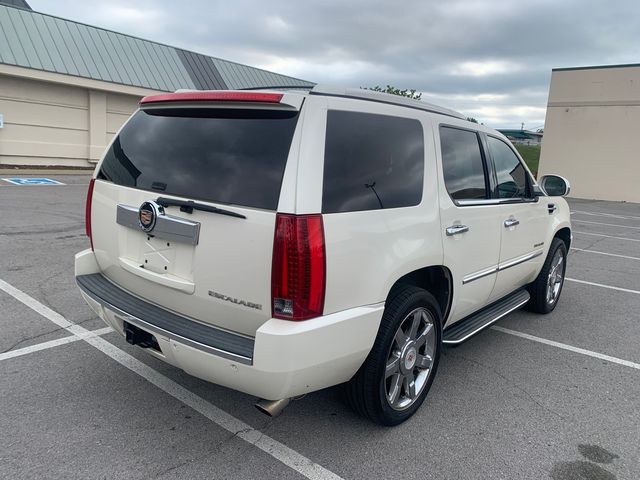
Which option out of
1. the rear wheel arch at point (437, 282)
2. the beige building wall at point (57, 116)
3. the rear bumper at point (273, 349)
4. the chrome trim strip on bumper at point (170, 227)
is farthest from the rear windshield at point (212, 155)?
the beige building wall at point (57, 116)

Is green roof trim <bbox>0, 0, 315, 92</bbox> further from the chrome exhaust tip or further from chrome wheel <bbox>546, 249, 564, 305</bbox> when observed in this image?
the chrome exhaust tip

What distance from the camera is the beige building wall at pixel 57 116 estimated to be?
1698 centimetres

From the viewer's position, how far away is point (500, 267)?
159 inches

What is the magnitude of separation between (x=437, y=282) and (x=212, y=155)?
5.68 ft

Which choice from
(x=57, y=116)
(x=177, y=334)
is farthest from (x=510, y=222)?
(x=57, y=116)

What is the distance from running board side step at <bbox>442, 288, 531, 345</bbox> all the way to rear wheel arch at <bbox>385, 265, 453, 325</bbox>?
0.16m

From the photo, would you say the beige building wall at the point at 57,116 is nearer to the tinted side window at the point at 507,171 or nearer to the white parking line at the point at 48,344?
the white parking line at the point at 48,344

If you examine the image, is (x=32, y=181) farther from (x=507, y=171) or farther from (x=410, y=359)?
(x=410, y=359)

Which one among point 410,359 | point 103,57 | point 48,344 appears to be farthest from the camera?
point 103,57

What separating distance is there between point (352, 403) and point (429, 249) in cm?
104

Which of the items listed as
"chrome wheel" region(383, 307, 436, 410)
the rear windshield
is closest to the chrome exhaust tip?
"chrome wheel" region(383, 307, 436, 410)

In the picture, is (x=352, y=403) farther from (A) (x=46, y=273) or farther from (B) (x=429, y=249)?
(A) (x=46, y=273)

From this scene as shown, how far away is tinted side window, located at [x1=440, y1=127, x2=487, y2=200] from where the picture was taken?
3369 millimetres

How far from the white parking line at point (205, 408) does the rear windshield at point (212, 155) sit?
1.38 metres
